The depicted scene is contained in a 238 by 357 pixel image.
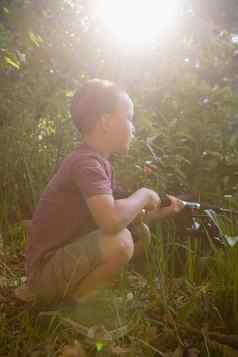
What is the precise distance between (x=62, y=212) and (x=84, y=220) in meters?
0.12

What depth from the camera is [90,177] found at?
6.10 feet

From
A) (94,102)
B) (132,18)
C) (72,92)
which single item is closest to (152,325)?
(94,102)

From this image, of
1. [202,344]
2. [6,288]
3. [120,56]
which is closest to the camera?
[202,344]

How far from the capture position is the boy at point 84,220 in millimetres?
1985

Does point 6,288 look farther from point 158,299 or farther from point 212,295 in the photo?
point 212,295

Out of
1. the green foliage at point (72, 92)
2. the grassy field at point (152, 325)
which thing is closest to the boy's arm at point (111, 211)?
the grassy field at point (152, 325)

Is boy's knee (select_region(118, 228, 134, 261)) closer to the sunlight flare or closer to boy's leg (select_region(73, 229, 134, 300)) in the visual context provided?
boy's leg (select_region(73, 229, 134, 300))

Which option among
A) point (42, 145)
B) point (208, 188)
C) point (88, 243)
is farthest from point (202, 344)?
point (42, 145)

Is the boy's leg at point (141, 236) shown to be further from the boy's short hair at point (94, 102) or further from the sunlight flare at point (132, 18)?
the sunlight flare at point (132, 18)

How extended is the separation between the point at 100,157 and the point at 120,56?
2.08 m

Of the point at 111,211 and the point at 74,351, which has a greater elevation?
the point at 111,211

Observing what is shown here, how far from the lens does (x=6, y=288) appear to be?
2.26 m

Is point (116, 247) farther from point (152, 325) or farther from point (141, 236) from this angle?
point (152, 325)

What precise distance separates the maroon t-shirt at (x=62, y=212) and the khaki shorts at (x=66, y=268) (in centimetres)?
5
